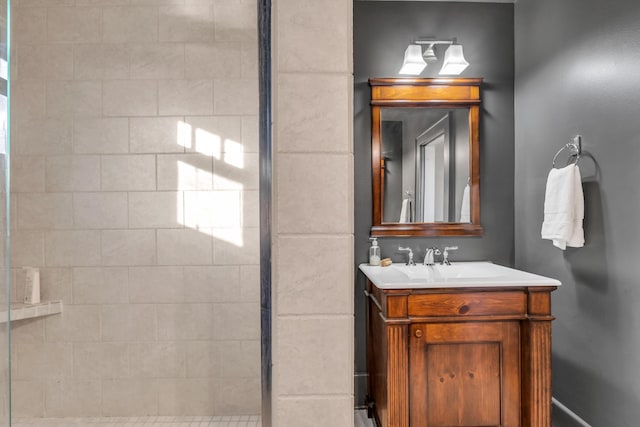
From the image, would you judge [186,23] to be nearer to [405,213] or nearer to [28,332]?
[28,332]

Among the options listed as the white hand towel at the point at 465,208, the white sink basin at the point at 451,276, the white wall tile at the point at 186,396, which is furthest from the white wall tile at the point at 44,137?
the white hand towel at the point at 465,208

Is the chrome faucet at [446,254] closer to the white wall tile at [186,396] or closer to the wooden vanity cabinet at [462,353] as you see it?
the wooden vanity cabinet at [462,353]

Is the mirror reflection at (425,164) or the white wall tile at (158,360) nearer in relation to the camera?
the white wall tile at (158,360)

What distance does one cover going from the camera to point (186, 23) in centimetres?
129

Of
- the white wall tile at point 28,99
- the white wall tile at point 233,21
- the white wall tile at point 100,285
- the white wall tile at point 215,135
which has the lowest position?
the white wall tile at point 100,285

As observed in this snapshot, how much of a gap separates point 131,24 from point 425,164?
4.97 feet

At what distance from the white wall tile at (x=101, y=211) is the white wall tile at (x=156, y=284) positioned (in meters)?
0.18

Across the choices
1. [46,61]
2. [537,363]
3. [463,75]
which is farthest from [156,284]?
[463,75]

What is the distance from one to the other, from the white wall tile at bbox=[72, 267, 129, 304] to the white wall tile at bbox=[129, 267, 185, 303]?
27 mm

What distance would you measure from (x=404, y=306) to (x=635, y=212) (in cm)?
93

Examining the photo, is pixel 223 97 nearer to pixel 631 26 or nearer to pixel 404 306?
pixel 404 306

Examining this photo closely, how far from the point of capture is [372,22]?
6.89 feet

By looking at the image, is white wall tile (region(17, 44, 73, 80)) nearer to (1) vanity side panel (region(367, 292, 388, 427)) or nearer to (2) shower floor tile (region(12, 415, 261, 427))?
(2) shower floor tile (region(12, 415, 261, 427))

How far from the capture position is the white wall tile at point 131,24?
131cm
